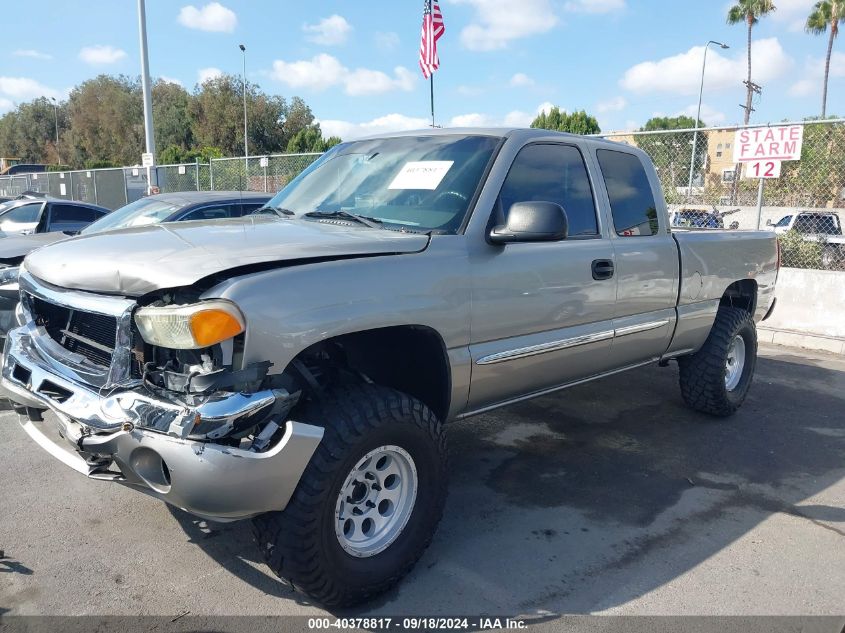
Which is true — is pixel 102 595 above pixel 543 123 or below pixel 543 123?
below

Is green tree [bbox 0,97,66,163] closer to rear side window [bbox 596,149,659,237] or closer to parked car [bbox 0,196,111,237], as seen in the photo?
parked car [bbox 0,196,111,237]

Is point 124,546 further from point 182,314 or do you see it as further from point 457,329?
point 457,329

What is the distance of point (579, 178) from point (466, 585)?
8.10 ft

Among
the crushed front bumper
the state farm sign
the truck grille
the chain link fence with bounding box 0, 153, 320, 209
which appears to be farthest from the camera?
the chain link fence with bounding box 0, 153, 320, 209

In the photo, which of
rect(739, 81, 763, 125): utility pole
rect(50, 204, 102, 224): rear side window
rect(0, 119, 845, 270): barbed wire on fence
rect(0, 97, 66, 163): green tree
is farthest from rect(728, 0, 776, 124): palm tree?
rect(0, 97, 66, 163): green tree

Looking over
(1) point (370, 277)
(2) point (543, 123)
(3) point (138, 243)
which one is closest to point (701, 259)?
(1) point (370, 277)

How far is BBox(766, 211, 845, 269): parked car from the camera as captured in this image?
9961 mm

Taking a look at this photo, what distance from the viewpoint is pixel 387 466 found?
2.97m

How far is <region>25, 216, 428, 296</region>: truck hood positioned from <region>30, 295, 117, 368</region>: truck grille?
0.16 m

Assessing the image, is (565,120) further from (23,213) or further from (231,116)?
(23,213)

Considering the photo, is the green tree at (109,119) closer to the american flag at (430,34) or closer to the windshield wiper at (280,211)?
the american flag at (430,34)

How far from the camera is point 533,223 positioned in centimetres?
321

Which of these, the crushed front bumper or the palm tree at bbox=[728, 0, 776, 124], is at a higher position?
the palm tree at bbox=[728, 0, 776, 124]

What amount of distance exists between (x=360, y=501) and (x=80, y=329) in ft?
4.73
